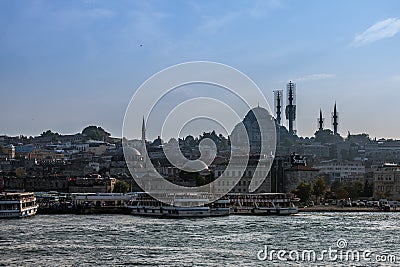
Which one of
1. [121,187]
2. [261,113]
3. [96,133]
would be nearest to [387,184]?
[121,187]

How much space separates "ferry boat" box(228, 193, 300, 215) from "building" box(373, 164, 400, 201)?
33.9 feet

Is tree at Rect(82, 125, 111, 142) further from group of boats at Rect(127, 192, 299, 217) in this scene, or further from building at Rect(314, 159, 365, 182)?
group of boats at Rect(127, 192, 299, 217)

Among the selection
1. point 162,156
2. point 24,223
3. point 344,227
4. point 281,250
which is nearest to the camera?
point 281,250

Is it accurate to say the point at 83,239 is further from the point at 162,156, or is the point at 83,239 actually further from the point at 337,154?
the point at 337,154

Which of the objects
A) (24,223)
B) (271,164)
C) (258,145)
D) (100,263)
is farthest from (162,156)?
(100,263)

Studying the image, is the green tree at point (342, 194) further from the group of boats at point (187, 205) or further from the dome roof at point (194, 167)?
the group of boats at point (187, 205)

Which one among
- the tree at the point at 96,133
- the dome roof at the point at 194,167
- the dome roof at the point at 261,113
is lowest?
the dome roof at the point at 194,167

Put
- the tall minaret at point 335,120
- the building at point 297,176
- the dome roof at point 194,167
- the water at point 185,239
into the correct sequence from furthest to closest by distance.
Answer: the tall minaret at point 335,120, the dome roof at point 194,167, the building at point 297,176, the water at point 185,239

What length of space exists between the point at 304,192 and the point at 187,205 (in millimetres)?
10292

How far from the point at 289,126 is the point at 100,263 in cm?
7205

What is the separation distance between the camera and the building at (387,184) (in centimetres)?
4116

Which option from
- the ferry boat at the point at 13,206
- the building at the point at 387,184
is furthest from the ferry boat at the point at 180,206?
the building at the point at 387,184

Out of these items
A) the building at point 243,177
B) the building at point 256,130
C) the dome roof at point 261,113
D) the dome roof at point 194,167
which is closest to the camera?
the building at point 243,177

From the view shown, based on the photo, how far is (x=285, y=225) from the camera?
2483 centimetres
